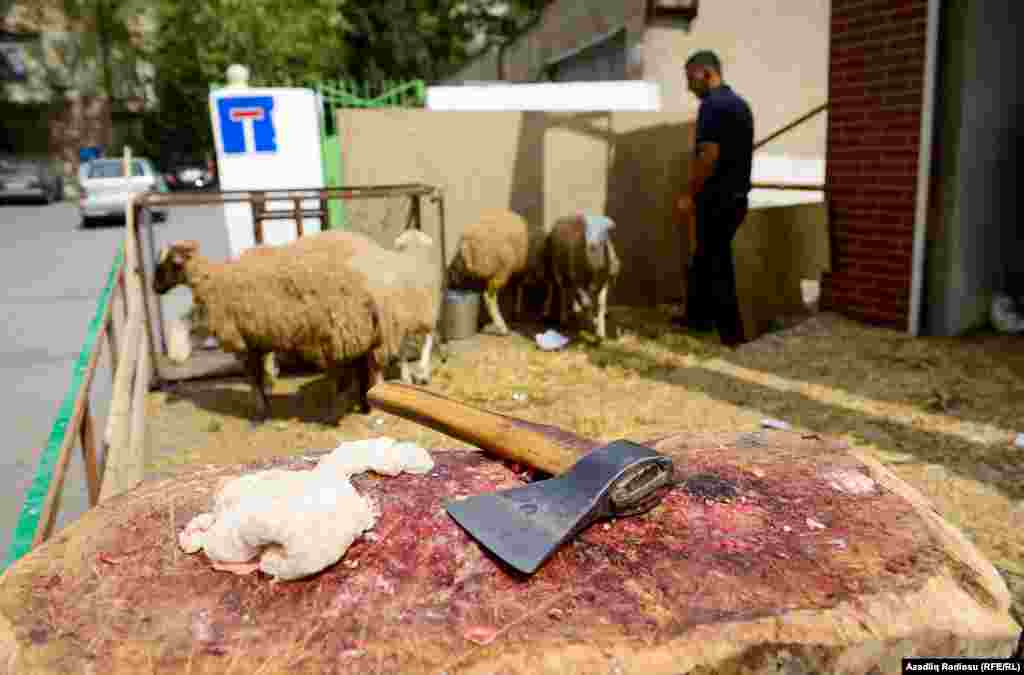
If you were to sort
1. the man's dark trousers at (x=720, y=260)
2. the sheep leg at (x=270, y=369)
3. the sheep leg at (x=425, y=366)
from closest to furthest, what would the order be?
the sheep leg at (x=425, y=366) < the sheep leg at (x=270, y=369) < the man's dark trousers at (x=720, y=260)

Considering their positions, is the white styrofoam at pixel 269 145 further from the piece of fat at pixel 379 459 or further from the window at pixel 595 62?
the window at pixel 595 62

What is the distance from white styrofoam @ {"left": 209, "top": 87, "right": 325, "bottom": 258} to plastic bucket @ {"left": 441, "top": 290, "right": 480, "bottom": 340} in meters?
1.31

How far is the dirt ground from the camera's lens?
407 cm

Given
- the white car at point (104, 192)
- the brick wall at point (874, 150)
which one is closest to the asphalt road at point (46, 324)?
the white car at point (104, 192)

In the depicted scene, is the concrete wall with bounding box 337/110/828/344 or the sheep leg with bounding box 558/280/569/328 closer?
the concrete wall with bounding box 337/110/828/344

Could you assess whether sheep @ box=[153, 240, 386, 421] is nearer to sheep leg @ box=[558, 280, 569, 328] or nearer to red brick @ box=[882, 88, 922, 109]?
sheep leg @ box=[558, 280, 569, 328]

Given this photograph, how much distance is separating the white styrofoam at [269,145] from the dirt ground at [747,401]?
1693mm

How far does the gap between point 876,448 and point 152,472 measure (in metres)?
3.89

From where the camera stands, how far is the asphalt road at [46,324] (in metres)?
4.45

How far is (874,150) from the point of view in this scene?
5887mm

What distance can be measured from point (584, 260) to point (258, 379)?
288cm

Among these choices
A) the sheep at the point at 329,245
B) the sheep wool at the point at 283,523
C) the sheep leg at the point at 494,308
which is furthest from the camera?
the sheep leg at the point at 494,308

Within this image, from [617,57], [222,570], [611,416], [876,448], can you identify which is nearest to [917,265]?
[876,448]

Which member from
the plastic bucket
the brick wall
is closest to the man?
the brick wall
